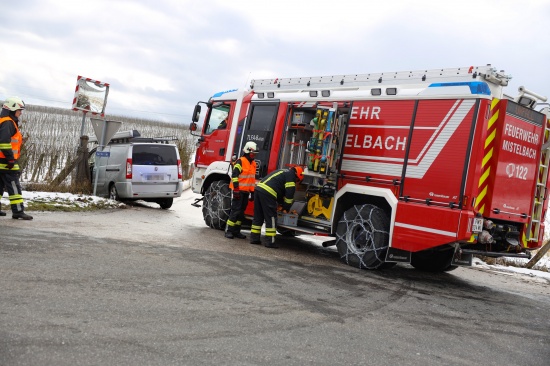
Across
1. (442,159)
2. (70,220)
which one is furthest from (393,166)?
(70,220)

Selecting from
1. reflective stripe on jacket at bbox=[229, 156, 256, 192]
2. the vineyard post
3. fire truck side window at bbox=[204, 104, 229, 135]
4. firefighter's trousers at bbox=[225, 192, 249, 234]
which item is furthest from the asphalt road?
the vineyard post

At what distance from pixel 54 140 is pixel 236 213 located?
17204 millimetres

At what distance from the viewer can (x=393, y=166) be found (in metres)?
9.45

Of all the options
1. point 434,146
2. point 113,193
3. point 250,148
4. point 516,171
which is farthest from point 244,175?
point 113,193

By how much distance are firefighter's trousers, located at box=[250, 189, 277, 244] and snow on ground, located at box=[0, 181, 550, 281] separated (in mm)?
4265

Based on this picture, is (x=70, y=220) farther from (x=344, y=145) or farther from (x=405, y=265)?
(x=405, y=265)

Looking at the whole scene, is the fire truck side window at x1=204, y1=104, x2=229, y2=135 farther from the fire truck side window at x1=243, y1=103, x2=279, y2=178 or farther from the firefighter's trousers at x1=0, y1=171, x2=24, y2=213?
the firefighter's trousers at x1=0, y1=171, x2=24, y2=213

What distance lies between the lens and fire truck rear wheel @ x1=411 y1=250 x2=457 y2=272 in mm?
10570

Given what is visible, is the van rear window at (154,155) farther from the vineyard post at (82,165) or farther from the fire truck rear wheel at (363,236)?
the fire truck rear wheel at (363,236)

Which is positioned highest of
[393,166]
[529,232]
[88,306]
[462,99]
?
[462,99]

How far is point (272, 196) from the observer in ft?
35.9

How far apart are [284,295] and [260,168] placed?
513 cm

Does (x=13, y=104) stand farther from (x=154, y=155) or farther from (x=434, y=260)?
(x=434, y=260)

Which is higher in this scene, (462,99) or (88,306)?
(462,99)
